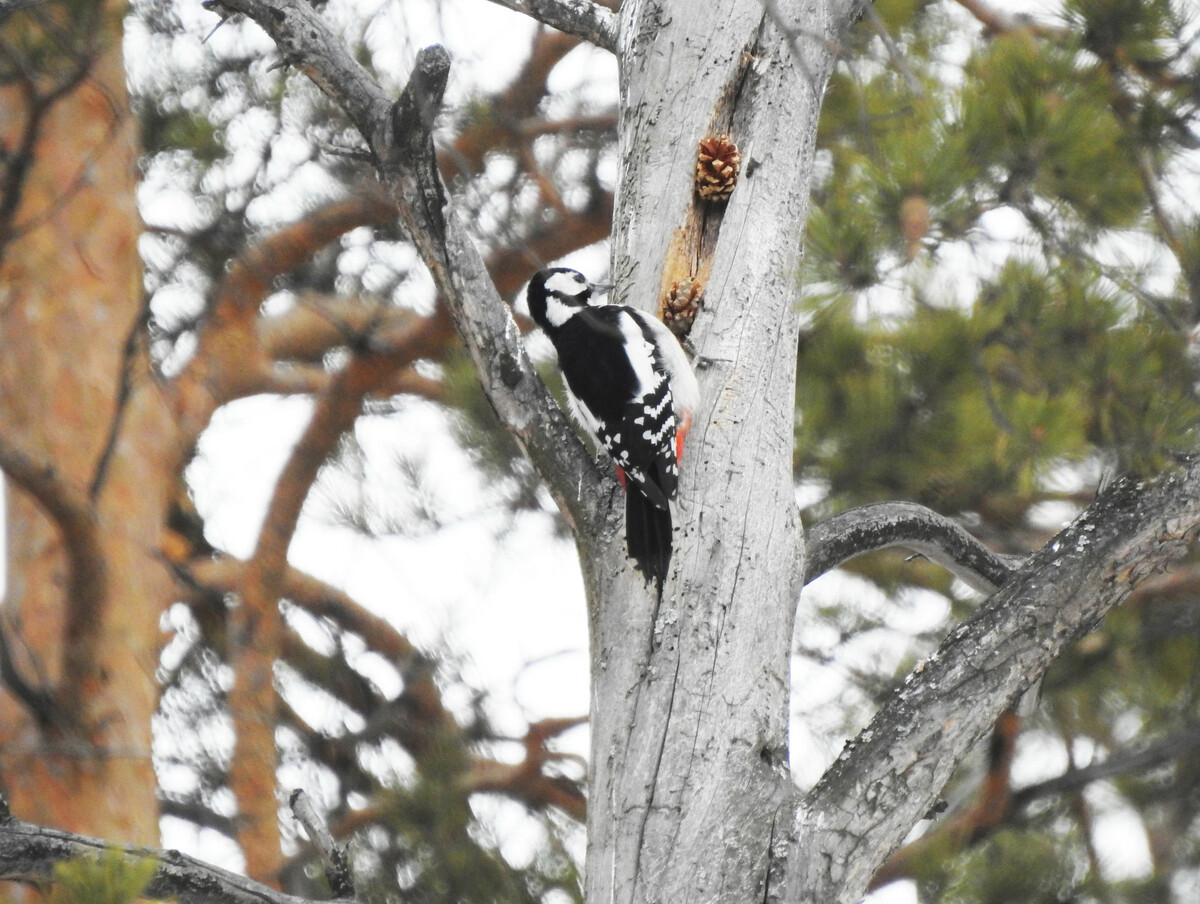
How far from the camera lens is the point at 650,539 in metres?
1.72

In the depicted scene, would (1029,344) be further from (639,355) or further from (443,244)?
(443,244)

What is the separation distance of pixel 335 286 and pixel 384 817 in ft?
5.58

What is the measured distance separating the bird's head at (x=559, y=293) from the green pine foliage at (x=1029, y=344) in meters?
0.51

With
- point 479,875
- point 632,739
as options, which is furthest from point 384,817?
point 632,739

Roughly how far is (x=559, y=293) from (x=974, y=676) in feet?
4.43

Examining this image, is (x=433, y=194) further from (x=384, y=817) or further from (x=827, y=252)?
(x=384, y=817)

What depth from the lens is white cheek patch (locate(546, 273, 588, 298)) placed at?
105 inches

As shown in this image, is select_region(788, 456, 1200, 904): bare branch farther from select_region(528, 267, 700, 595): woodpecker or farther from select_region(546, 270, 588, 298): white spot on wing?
select_region(546, 270, 588, 298): white spot on wing

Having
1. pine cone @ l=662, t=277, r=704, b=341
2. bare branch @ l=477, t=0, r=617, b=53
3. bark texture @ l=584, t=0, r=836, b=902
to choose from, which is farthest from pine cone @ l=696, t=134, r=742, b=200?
bare branch @ l=477, t=0, r=617, b=53

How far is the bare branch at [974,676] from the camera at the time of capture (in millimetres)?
1576

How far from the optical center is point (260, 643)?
3270 mm

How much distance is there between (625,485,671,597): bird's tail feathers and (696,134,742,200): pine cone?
0.60m

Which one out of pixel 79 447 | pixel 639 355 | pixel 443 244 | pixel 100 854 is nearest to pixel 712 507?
pixel 639 355

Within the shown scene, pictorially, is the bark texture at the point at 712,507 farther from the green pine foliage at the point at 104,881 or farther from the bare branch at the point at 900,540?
the green pine foliage at the point at 104,881
